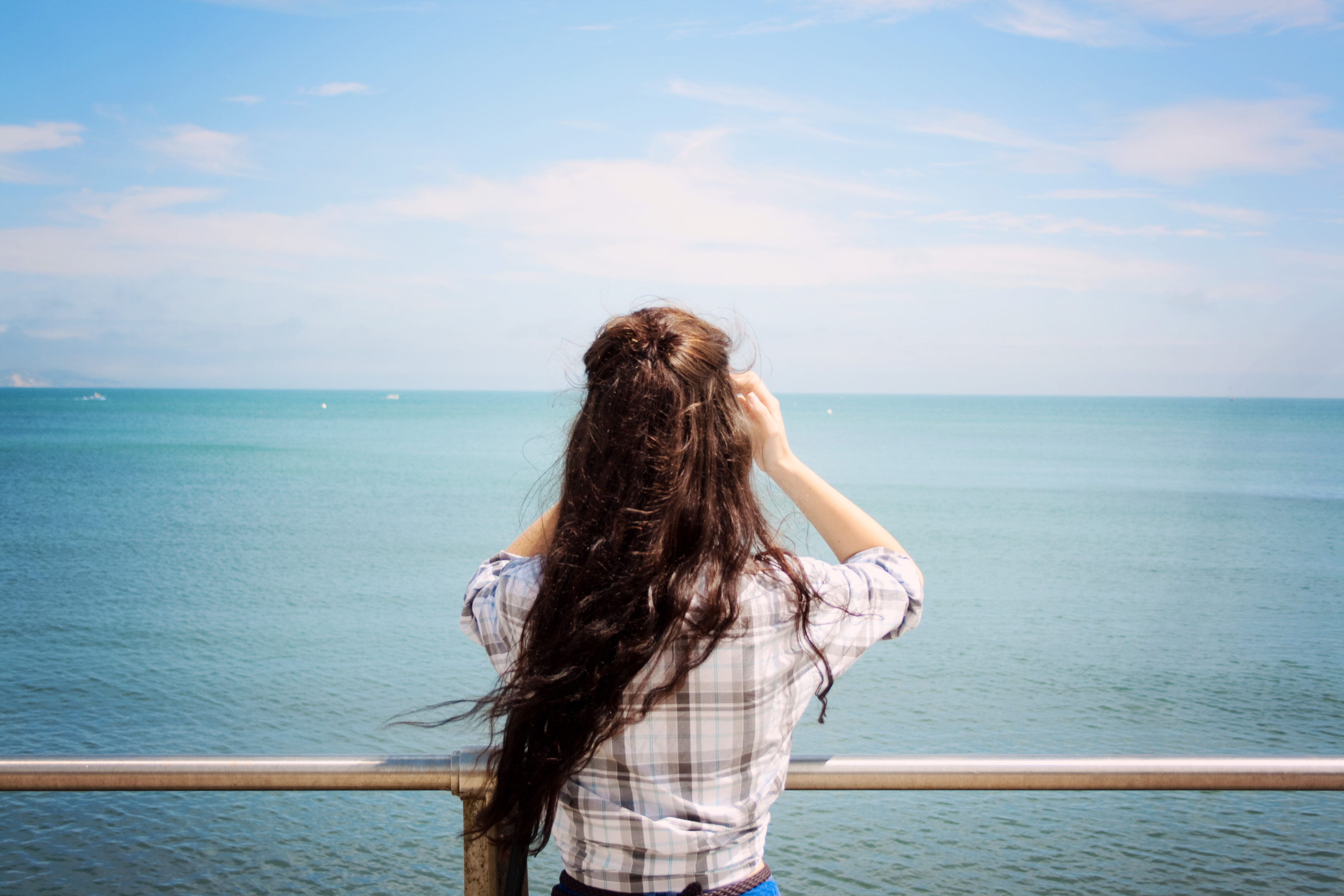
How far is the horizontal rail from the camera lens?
1.33 metres

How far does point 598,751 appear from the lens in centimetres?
119

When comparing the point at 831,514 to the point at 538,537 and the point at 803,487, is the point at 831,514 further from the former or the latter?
the point at 538,537

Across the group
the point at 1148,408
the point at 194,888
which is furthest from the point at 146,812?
the point at 1148,408

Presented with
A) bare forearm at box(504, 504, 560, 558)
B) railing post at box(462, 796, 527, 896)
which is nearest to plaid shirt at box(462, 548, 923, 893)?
bare forearm at box(504, 504, 560, 558)

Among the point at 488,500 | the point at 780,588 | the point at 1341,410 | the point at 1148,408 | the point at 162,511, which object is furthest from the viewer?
the point at 1148,408

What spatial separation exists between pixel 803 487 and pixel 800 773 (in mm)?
413

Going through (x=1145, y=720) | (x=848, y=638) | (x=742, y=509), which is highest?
(x=742, y=509)

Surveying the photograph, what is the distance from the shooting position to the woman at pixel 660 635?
114cm

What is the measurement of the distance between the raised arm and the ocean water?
278mm

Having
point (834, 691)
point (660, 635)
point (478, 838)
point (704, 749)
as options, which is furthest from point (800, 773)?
point (834, 691)

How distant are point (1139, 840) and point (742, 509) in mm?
8276

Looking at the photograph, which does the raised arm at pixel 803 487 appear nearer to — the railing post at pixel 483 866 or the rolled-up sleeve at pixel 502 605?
the rolled-up sleeve at pixel 502 605

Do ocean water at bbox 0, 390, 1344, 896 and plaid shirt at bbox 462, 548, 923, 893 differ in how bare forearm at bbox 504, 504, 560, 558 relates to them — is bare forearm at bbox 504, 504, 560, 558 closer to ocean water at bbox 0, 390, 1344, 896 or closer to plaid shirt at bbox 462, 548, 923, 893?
plaid shirt at bbox 462, 548, 923, 893

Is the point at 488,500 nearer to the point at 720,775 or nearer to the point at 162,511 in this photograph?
the point at 162,511
